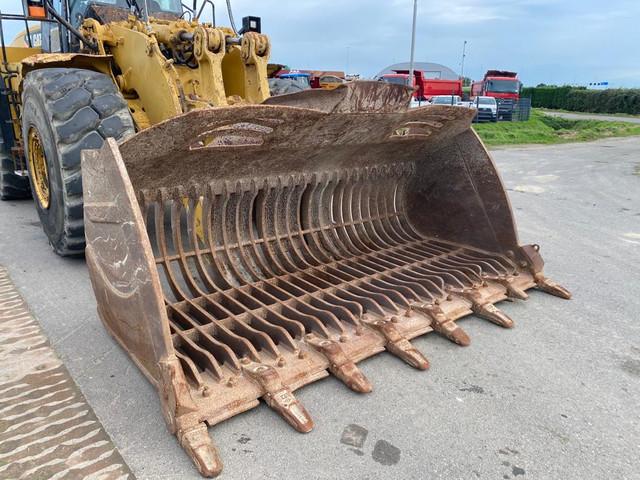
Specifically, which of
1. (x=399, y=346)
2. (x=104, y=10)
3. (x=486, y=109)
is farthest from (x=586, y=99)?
(x=399, y=346)

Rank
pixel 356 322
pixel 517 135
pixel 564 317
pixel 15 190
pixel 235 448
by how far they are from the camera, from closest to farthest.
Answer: pixel 235 448 < pixel 356 322 < pixel 564 317 < pixel 15 190 < pixel 517 135

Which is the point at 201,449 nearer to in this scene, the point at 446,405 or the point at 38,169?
the point at 446,405

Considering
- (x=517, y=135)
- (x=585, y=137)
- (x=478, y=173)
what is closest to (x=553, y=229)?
(x=478, y=173)

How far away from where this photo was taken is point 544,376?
2.57 meters

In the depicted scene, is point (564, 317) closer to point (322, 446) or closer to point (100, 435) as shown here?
point (322, 446)

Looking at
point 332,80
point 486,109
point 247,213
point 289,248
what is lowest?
point 289,248

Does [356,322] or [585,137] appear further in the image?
[585,137]

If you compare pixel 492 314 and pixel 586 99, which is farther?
pixel 586 99

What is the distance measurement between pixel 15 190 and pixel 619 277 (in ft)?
22.3

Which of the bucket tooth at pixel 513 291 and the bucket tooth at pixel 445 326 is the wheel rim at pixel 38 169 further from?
the bucket tooth at pixel 513 291

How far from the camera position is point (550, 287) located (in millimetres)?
3582

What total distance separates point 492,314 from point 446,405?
97cm

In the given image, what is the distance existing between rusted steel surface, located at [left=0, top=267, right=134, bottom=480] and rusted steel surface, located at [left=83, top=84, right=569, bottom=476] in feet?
1.02

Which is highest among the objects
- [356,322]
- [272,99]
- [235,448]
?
[272,99]
